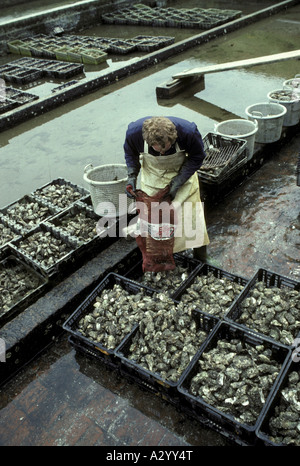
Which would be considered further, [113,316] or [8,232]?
[8,232]

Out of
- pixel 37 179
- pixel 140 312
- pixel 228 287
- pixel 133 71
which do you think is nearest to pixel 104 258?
pixel 140 312

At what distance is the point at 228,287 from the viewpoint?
11.5 feet

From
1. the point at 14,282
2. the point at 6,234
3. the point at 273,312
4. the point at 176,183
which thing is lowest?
the point at 14,282

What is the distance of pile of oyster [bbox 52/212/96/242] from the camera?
4348 mm

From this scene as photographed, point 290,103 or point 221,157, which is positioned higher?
point 290,103

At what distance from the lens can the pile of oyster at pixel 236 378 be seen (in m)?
2.62

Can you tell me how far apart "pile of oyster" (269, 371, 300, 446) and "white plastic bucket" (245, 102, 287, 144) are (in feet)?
12.5

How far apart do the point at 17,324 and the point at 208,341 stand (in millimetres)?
1764

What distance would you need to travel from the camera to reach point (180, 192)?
3.55 metres

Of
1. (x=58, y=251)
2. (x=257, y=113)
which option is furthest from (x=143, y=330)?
(x=257, y=113)

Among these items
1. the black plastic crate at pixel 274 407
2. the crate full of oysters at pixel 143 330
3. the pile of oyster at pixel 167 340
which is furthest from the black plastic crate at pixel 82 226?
the black plastic crate at pixel 274 407

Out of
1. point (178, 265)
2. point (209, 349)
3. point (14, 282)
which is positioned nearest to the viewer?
point (209, 349)

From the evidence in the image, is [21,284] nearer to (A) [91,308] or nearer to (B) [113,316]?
(A) [91,308]

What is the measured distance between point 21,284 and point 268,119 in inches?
157
